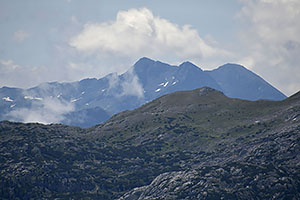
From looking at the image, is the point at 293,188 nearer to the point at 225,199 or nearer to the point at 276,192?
the point at 276,192

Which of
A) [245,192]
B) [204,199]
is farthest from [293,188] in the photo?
[204,199]

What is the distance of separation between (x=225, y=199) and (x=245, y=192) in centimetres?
1053

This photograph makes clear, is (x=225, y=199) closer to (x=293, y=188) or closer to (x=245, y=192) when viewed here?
(x=245, y=192)

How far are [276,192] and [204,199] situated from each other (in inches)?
1186

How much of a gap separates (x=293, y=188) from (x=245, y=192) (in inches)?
786

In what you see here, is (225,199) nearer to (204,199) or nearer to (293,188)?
(204,199)

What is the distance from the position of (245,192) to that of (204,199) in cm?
1798

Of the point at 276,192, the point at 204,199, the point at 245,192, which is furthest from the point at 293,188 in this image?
the point at 204,199

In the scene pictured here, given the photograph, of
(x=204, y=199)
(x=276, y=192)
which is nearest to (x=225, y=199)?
(x=204, y=199)

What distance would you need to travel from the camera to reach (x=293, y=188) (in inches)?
7736

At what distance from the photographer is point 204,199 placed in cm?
19838

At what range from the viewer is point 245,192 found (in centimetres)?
19975

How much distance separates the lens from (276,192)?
640 feet
